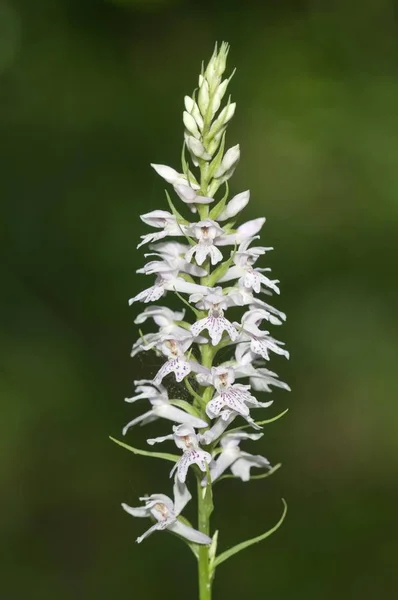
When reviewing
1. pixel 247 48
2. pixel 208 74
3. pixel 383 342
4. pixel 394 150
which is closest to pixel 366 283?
pixel 383 342

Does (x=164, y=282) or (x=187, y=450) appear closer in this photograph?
(x=187, y=450)

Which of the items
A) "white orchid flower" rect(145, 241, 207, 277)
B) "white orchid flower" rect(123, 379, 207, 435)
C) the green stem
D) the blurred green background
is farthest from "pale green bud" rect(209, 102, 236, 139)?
the blurred green background

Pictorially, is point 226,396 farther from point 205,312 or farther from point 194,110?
point 194,110

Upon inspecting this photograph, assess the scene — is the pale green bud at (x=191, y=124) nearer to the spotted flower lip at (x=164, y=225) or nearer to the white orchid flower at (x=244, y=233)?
the spotted flower lip at (x=164, y=225)

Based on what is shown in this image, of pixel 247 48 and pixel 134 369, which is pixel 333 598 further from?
pixel 247 48

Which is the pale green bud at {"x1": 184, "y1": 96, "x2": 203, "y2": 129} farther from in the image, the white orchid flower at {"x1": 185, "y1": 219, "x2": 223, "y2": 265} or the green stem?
the green stem

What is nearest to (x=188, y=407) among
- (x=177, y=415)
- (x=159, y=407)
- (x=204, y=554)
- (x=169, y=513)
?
(x=177, y=415)

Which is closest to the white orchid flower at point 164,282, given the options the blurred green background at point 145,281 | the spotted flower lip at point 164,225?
the spotted flower lip at point 164,225
